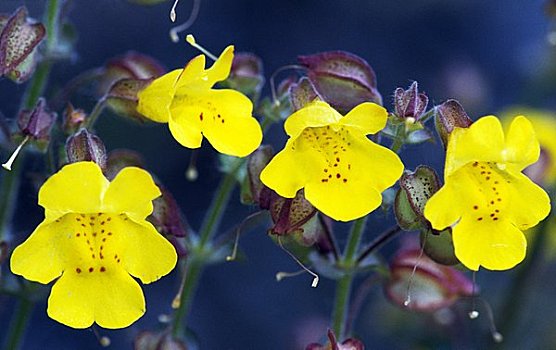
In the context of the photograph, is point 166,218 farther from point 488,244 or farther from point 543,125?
point 543,125

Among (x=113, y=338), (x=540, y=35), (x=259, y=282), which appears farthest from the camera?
(x=540, y=35)

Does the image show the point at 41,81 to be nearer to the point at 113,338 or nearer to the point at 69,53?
the point at 69,53

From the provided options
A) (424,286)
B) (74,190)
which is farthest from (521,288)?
(74,190)

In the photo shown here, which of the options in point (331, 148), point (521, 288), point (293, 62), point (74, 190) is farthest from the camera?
point (293, 62)

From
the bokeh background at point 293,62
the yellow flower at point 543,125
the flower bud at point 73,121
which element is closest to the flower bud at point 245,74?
the flower bud at point 73,121

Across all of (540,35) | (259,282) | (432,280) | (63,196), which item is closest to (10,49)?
(63,196)

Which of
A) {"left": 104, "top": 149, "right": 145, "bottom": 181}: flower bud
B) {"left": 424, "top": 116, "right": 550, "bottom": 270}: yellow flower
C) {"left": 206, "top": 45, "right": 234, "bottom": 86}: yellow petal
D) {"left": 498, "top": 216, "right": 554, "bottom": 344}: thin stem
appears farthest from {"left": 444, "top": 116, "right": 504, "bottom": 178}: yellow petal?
{"left": 498, "top": 216, "right": 554, "bottom": 344}: thin stem

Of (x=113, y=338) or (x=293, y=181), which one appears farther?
(x=113, y=338)
